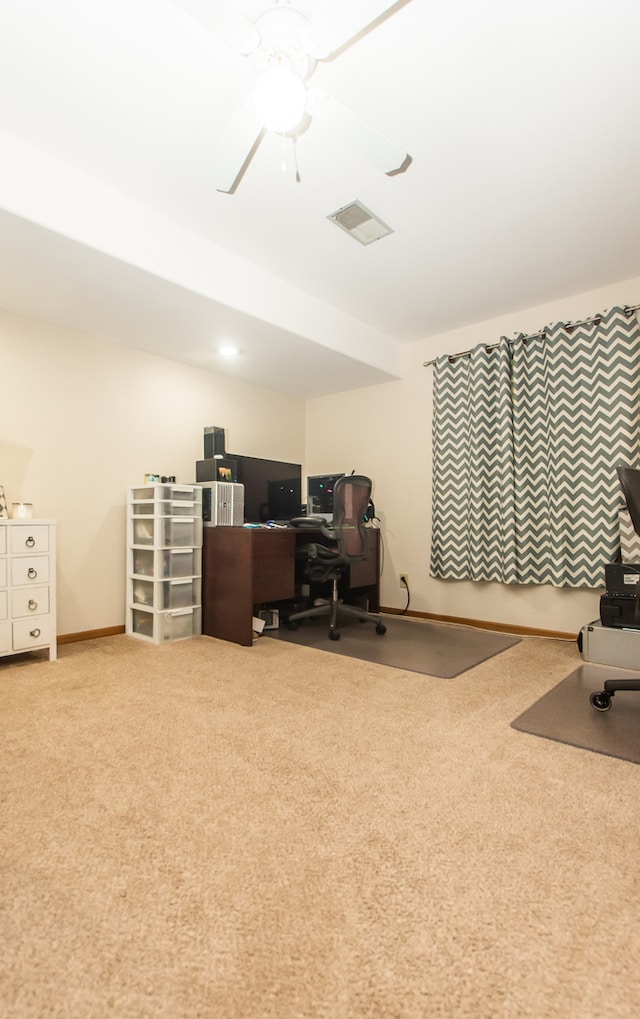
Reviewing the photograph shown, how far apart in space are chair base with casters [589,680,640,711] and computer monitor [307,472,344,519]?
2.49 meters

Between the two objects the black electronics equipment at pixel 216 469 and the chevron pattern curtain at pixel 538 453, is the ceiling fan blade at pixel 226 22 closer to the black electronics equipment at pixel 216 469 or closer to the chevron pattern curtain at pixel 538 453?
the black electronics equipment at pixel 216 469

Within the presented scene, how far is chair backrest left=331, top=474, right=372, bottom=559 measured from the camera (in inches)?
129

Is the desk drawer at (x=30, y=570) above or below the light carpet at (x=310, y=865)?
above

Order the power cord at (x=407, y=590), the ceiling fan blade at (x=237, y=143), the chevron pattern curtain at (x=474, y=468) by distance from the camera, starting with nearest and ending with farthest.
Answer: the ceiling fan blade at (x=237, y=143), the chevron pattern curtain at (x=474, y=468), the power cord at (x=407, y=590)

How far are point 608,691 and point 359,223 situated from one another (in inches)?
97.9

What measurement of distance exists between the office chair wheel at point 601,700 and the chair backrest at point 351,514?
1723mm

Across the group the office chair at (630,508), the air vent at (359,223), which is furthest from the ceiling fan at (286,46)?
the office chair at (630,508)

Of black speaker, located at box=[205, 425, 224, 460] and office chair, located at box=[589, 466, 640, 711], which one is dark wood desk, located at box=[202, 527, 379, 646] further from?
office chair, located at box=[589, 466, 640, 711]

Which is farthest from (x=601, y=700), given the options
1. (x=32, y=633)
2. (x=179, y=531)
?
(x=32, y=633)

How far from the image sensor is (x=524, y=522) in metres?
3.41

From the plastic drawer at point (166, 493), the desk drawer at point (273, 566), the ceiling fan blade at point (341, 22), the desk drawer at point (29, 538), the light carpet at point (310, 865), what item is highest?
the ceiling fan blade at point (341, 22)

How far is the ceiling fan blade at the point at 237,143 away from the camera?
152 cm

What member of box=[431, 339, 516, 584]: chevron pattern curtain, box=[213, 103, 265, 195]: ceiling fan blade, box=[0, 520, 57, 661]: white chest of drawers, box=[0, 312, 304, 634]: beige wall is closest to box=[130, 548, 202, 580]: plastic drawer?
box=[0, 312, 304, 634]: beige wall

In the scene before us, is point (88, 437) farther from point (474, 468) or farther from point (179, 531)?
point (474, 468)
